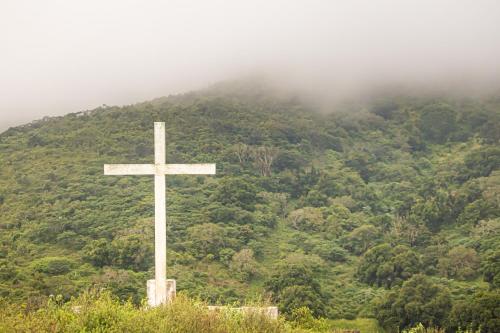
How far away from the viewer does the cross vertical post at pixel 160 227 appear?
48.4ft

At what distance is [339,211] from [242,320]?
5155 cm

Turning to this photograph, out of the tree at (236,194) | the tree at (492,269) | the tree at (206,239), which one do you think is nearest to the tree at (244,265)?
the tree at (206,239)

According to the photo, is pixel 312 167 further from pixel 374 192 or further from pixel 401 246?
pixel 401 246

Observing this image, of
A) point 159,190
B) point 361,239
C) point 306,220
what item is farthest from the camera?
point 306,220

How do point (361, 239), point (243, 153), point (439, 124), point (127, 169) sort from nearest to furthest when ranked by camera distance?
point (127, 169) < point (361, 239) < point (243, 153) < point (439, 124)

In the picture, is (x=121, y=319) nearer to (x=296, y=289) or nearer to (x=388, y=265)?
(x=296, y=289)

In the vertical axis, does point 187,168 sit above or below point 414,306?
above

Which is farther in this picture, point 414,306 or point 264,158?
point 264,158

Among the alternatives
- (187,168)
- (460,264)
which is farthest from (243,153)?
(187,168)

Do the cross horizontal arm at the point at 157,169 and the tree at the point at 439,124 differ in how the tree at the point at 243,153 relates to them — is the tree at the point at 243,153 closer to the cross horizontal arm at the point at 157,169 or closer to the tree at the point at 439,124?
the tree at the point at 439,124

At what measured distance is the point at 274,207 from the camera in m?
64.7

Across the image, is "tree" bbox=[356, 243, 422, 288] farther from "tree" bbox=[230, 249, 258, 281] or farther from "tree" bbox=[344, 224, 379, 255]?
"tree" bbox=[230, 249, 258, 281]

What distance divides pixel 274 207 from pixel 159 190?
1959 inches

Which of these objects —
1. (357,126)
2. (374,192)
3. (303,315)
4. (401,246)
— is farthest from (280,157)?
(303,315)
